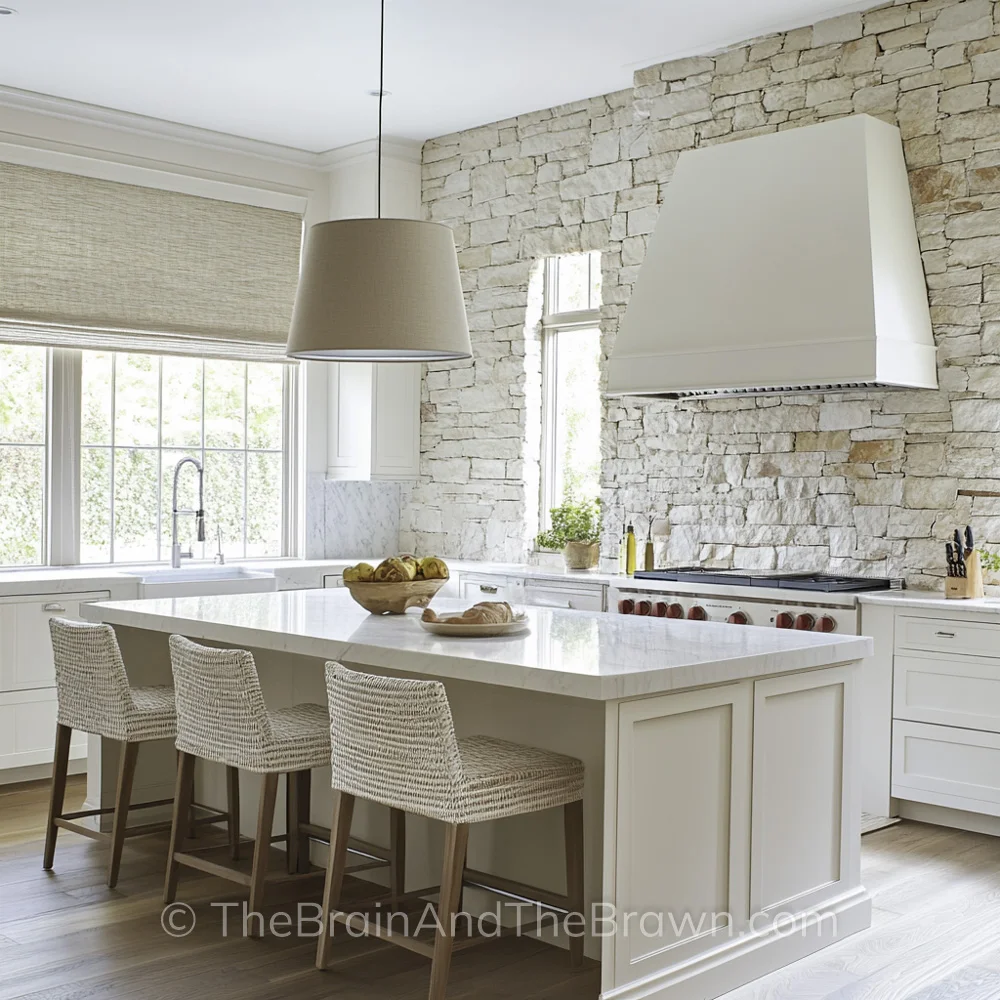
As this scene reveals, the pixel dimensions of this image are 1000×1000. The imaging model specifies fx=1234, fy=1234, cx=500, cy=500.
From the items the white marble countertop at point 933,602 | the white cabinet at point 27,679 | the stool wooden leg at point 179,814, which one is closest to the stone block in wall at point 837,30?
the white marble countertop at point 933,602

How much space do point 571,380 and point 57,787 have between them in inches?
133

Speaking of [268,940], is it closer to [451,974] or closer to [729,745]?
[451,974]

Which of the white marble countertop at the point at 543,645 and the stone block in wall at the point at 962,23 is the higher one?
the stone block in wall at the point at 962,23

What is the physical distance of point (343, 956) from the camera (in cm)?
328

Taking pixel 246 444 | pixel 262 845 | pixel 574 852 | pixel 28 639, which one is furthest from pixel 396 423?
pixel 574 852

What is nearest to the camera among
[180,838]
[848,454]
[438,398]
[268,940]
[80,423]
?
[268,940]

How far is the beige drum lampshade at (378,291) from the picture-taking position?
3.48 m

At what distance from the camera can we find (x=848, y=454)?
16.7ft

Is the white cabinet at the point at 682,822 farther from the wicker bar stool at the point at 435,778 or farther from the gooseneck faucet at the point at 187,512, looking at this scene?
the gooseneck faucet at the point at 187,512

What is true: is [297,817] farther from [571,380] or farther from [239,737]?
[571,380]

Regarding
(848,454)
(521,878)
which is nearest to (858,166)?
(848,454)

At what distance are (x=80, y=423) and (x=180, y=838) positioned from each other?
3.05 meters

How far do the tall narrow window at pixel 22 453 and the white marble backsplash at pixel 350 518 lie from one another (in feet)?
4.83

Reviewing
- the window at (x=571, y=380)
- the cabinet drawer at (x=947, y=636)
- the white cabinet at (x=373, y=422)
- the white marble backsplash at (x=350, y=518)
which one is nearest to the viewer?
the cabinet drawer at (x=947, y=636)
